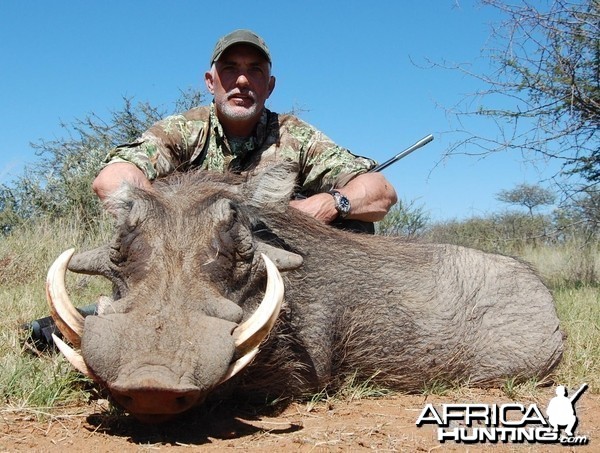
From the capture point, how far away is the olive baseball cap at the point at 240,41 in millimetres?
5090

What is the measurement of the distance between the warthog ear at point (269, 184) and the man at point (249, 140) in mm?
1179

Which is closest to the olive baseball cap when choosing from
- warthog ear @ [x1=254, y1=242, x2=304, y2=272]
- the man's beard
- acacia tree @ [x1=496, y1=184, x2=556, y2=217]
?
the man's beard

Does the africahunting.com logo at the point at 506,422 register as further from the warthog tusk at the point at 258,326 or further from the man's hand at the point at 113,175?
the man's hand at the point at 113,175

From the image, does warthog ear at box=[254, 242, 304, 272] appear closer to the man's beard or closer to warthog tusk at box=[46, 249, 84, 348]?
warthog tusk at box=[46, 249, 84, 348]

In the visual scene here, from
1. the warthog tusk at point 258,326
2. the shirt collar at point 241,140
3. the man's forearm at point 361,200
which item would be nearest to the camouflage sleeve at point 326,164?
the man's forearm at point 361,200

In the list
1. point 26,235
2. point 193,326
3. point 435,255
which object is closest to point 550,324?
point 435,255

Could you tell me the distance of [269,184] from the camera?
11.3ft

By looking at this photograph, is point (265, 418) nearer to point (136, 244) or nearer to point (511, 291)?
point (136, 244)

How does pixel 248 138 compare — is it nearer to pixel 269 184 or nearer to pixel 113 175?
pixel 113 175

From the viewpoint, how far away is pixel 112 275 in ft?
9.77

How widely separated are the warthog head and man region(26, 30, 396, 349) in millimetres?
1296

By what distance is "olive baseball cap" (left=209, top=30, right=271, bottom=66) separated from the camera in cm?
509

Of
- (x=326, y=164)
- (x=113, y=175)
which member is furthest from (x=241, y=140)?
(x=113, y=175)

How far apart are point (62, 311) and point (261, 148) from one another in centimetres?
280
